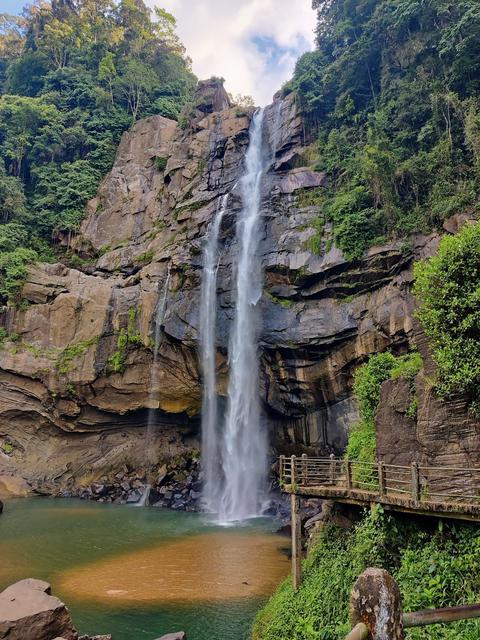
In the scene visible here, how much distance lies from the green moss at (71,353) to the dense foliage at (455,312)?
69.8 ft

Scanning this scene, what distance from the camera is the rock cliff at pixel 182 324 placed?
22.0 metres

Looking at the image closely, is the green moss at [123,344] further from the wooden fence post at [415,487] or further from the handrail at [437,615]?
the handrail at [437,615]

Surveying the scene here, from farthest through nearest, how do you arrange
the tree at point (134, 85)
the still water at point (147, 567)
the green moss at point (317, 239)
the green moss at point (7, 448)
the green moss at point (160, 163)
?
the tree at point (134, 85), the green moss at point (160, 163), the green moss at point (7, 448), the green moss at point (317, 239), the still water at point (147, 567)

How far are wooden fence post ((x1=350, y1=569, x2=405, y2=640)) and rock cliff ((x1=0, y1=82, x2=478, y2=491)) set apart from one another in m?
17.4

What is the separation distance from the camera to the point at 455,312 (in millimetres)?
9258

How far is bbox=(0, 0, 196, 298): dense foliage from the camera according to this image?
34381 mm

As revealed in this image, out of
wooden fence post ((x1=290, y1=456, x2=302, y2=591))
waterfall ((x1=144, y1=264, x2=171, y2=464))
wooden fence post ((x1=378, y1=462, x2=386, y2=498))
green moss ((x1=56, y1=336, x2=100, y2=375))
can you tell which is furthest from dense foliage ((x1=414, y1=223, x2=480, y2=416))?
green moss ((x1=56, y1=336, x2=100, y2=375))

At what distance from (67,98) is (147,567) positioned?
40.8m

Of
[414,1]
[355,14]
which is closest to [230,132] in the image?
[355,14]

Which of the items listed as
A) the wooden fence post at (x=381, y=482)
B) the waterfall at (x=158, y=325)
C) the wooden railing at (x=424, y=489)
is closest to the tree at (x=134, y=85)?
the waterfall at (x=158, y=325)

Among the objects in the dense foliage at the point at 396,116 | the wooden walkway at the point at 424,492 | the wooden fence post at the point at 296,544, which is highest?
the dense foliage at the point at 396,116

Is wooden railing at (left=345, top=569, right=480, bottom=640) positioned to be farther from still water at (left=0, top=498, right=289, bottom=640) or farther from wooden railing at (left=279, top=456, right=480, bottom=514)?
still water at (left=0, top=498, right=289, bottom=640)

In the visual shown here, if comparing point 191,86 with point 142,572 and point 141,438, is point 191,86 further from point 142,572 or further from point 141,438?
point 142,572

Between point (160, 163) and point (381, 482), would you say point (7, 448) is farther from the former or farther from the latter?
point (381, 482)
